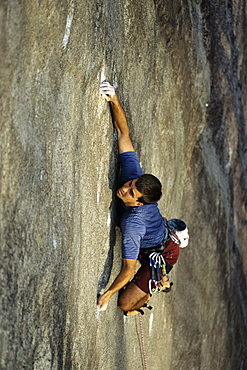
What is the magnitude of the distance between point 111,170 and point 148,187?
11.6 inches

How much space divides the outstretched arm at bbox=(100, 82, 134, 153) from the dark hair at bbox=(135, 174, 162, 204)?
0.30 metres

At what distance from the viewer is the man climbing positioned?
9.34 feet

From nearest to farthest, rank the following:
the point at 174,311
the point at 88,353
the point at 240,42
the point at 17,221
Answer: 1. the point at 17,221
2. the point at 88,353
3. the point at 174,311
4. the point at 240,42

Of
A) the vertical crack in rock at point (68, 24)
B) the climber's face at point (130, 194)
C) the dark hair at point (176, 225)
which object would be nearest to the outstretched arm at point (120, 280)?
the climber's face at point (130, 194)

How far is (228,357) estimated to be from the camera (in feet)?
15.7

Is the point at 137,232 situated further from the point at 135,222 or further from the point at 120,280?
the point at 120,280

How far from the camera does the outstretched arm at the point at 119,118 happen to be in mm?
2795

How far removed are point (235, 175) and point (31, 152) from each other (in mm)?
2953

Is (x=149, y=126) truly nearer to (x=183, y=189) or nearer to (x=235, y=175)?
(x=183, y=189)

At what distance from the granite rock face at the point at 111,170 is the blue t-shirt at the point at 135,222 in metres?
0.08

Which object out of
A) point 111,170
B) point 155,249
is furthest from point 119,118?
point 155,249

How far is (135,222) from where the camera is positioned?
9.50ft

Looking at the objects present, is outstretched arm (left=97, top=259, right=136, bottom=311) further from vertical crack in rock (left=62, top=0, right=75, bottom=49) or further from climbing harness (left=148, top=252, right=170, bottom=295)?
vertical crack in rock (left=62, top=0, right=75, bottom=49)

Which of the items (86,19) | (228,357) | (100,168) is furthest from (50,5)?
(228,357)
